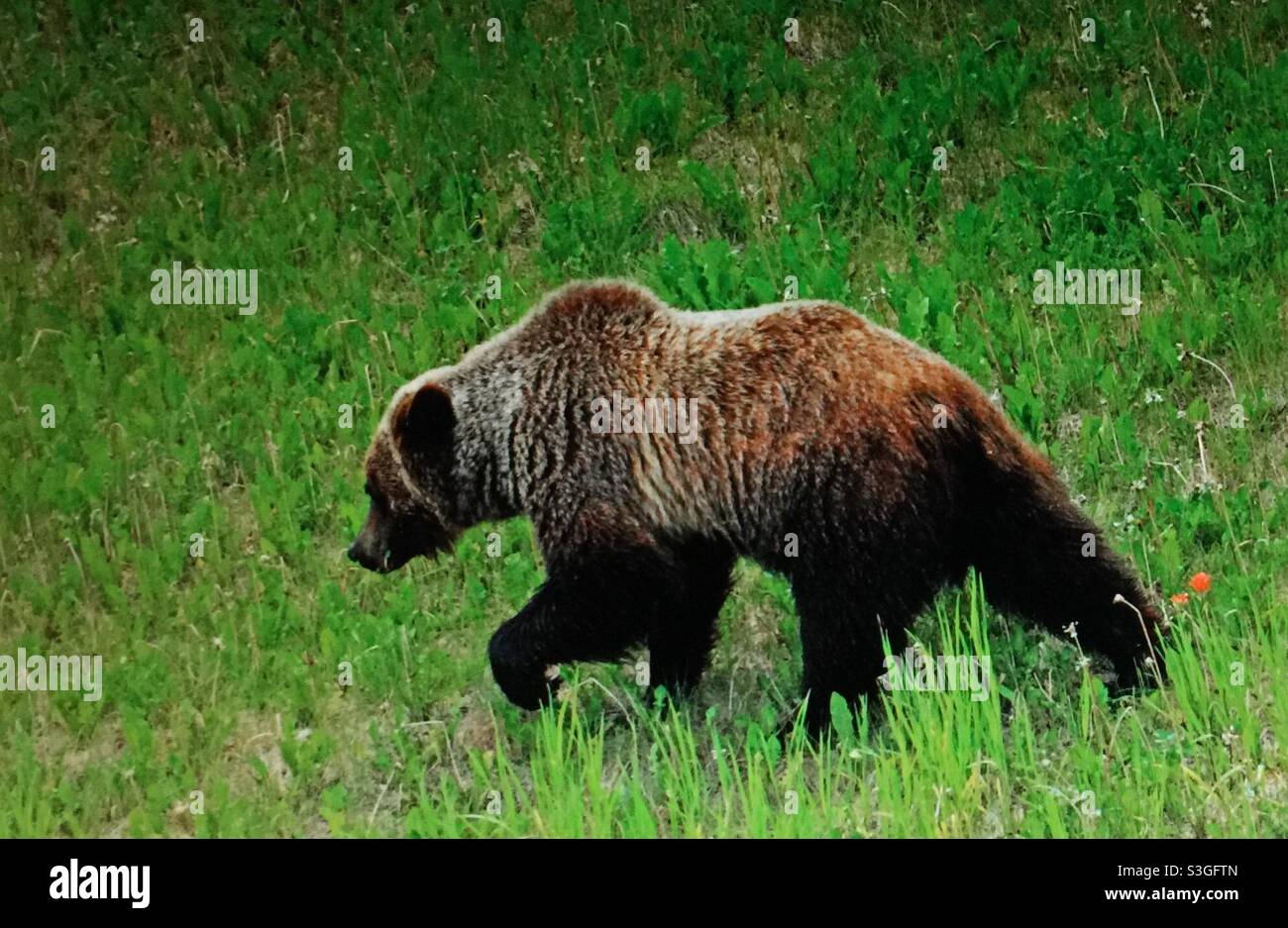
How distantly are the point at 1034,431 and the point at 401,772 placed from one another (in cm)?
342

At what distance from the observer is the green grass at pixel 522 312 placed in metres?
7.61

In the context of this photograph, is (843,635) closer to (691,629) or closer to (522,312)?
(691,629)

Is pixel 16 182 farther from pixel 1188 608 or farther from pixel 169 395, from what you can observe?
pixel 1188 608

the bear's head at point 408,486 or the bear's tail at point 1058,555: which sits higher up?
the bear's head at point 408,486

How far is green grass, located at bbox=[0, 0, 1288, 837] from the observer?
7605 millimetres

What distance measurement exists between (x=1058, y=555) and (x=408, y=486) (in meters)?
2.91

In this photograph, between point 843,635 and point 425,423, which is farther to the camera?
point 425,423

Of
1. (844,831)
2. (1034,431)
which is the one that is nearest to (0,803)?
(844,831)

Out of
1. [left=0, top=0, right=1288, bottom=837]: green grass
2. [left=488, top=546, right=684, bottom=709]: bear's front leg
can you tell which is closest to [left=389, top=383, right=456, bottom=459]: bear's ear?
[left=0, top=0, right=1288, bottom=837]: green grass

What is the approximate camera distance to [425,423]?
8352mm

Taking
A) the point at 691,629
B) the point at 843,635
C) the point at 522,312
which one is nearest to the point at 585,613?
the point at 691,629

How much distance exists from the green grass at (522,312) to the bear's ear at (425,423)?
0.82 m

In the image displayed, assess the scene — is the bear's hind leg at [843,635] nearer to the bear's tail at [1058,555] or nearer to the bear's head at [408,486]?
the bear's tail at [1058,555]

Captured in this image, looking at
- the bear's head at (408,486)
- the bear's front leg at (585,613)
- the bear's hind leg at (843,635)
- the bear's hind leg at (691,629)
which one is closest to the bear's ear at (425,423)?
the bear's head at (408,486)
